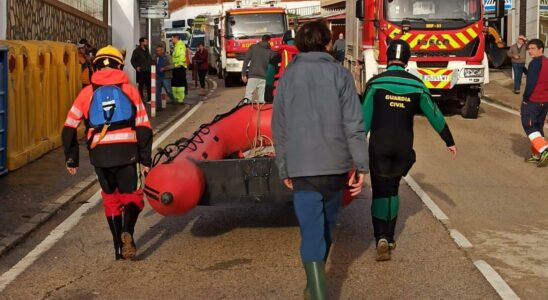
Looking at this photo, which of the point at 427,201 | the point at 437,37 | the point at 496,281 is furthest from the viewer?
the point at 437,37

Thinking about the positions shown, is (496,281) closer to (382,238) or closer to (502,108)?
(382,238)

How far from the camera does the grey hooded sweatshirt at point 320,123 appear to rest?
5.32 meters

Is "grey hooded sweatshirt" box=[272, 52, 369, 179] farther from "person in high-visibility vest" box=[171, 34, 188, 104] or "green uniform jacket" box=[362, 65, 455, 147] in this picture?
"person in high-visibility vest" box=[171, 34, 188, 104]

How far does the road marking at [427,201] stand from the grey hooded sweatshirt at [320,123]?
12.3 feet

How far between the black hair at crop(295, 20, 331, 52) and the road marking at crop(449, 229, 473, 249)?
299 cm

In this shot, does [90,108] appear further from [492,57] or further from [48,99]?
[492,57]

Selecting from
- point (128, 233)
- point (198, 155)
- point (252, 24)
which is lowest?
point (128, 233)

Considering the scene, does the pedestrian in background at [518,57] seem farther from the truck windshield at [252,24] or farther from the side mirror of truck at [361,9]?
the truck windshield at [252,24]

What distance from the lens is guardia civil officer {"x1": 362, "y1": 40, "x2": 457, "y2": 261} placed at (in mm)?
7160

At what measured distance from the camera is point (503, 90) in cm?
2789

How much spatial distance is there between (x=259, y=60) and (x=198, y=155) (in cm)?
808

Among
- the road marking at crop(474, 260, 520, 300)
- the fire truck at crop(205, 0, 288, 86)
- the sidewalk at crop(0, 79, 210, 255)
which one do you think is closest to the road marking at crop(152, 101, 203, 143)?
the sidewalk at crop(0, 79, 210, 255)

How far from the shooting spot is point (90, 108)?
720cm

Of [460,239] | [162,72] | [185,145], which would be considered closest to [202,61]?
[162,72]
